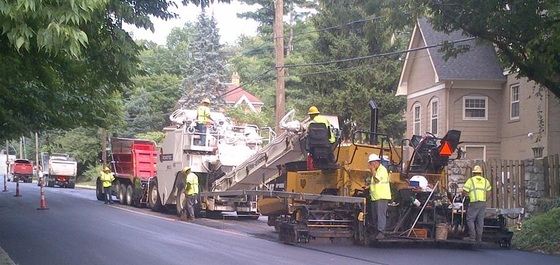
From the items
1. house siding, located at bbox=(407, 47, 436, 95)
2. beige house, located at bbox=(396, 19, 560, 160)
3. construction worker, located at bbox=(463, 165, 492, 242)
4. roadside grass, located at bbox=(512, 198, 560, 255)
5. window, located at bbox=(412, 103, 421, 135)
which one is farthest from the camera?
window, located at bbox=(412, 103, 421, 135)

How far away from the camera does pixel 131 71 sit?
10.1 m

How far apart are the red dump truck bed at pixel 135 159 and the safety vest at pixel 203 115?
7.55 metres

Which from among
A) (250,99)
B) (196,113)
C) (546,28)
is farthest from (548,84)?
(250,99)

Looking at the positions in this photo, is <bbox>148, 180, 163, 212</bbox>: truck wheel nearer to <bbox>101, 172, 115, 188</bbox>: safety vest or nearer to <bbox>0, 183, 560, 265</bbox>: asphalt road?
<bbox>101, 172, 115, 188</bbox>: safety vest

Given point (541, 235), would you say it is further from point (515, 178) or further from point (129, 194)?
point (129, 194)

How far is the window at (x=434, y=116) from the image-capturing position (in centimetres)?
3509

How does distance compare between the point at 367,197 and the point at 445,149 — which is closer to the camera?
the point at 367,197

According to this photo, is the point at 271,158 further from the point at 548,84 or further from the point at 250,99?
the point at 250,99

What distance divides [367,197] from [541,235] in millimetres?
3986

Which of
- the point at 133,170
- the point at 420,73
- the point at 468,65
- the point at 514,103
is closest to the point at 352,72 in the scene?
the point at 420,73

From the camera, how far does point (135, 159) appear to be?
1262 inches

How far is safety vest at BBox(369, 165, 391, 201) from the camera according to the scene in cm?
1511

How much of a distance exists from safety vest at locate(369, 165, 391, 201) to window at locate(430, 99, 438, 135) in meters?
20.4

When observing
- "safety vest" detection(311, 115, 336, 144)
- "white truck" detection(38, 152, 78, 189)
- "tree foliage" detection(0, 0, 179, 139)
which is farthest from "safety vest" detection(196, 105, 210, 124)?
"white truck" detection(38, 152, 78, 189)
